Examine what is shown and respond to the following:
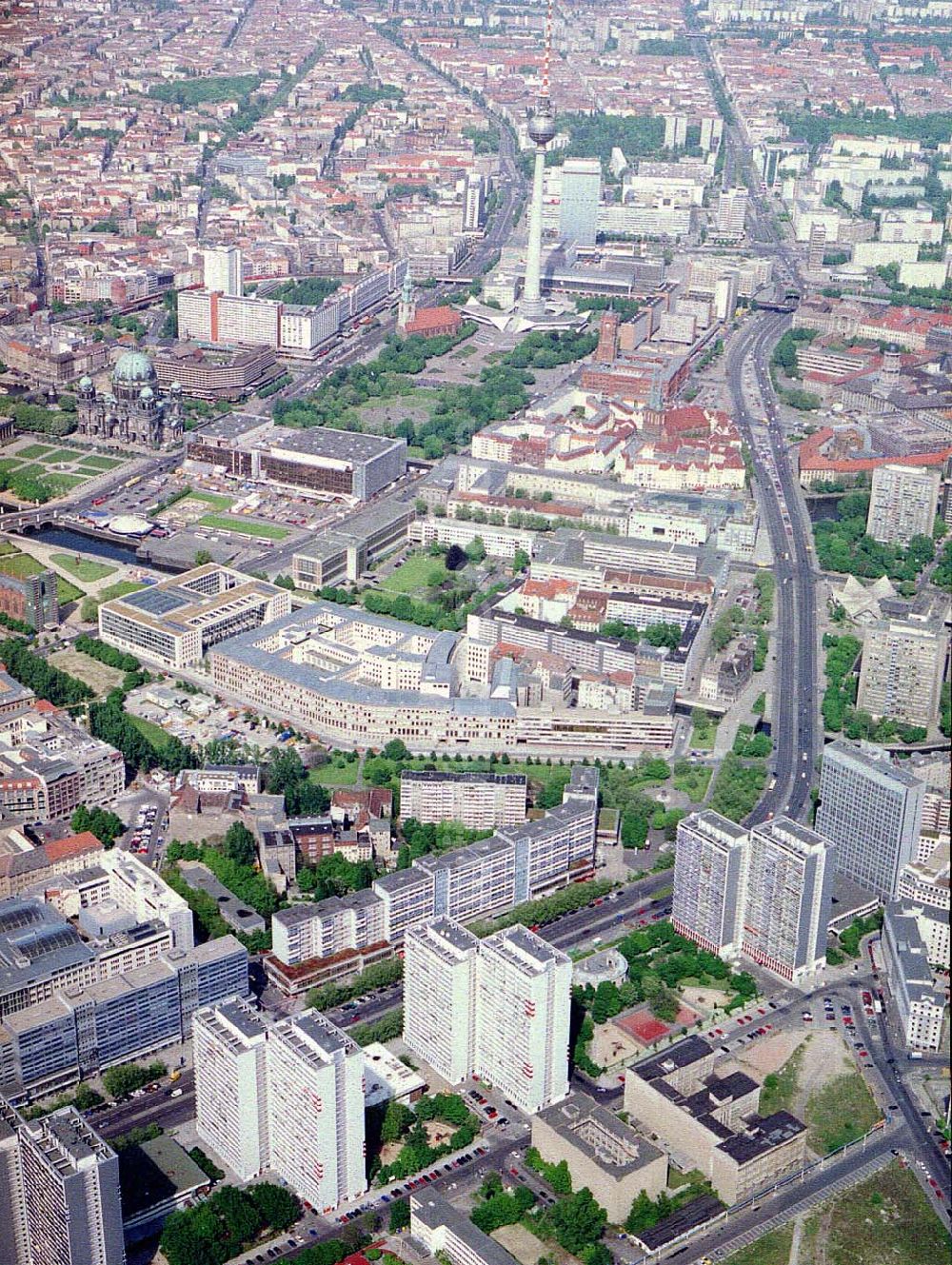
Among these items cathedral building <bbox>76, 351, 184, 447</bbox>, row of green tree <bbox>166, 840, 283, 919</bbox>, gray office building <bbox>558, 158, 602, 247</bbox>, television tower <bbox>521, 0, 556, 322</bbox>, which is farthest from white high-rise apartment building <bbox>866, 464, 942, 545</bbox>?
gray office building <bbox>558, 158, 602, 247</bbox>

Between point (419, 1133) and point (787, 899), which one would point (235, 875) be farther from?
point (787, 899)

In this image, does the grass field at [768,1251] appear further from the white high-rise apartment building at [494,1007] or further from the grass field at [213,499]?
the grass field at [213,499]

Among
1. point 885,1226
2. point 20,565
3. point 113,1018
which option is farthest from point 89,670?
point 885,1226

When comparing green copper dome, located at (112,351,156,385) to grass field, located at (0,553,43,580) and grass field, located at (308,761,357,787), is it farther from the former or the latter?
grass field, located at (308,761,357,787)

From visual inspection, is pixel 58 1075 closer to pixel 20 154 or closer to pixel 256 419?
pixel 256 419

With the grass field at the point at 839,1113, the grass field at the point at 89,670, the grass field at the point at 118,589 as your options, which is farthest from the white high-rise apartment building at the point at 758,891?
the grass field at the point at 118,589

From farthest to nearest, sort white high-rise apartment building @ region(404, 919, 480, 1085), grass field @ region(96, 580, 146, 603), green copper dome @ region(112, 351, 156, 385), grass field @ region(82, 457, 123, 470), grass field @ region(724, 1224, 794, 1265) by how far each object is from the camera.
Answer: green copper dome @ region(112, 351, 156, 385) < grass field @ region(82, 457, 123, 470) < grass field @ region(96, 580, 146, 603) < white high-rise apartment building @ region(404, 919, 480, 1085) < grass field @ region(724, 1224, 794, 1265)
